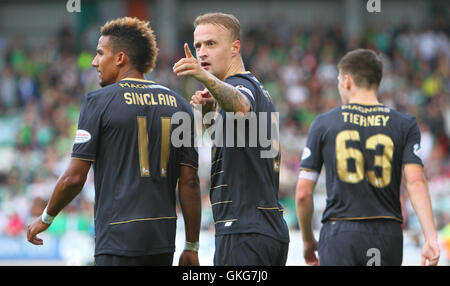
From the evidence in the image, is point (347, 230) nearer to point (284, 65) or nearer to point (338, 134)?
point (338, 134)

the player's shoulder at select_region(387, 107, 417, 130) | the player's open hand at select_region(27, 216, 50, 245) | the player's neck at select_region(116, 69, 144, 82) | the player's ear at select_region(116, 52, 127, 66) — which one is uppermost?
the player's ear at select_region(116, 52, 127, 66)

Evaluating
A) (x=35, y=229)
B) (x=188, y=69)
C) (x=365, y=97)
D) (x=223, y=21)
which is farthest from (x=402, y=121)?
(x=35, y=229)

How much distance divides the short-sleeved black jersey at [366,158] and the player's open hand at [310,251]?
0.35 meters

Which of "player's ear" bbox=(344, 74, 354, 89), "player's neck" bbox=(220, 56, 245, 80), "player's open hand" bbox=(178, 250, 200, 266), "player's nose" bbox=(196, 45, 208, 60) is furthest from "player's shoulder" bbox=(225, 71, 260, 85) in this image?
"player's open hand" bbox=(178, 250, 200, 266)

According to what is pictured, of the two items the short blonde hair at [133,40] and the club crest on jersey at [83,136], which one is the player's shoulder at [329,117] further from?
the club crest on jersey at [83,136]

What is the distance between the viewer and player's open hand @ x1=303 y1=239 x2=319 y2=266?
5559 mm

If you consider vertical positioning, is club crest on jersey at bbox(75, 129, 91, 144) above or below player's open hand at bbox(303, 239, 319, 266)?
above

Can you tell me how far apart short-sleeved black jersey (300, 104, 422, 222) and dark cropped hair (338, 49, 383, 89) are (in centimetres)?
27

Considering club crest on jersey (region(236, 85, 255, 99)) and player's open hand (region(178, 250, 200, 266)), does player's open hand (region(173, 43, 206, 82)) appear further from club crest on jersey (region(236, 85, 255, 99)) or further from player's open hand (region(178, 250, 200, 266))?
player's open hand (region(178, 250, 200, 266))

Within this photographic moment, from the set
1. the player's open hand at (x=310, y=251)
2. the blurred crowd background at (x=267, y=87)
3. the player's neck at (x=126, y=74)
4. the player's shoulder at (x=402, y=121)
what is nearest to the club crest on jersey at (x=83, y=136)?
the player's neck at (x=126, y=74)

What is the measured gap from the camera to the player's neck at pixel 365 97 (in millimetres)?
5461

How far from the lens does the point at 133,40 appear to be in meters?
5.13

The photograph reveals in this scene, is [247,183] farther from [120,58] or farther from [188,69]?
[120,58]

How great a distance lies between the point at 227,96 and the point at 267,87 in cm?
1568
